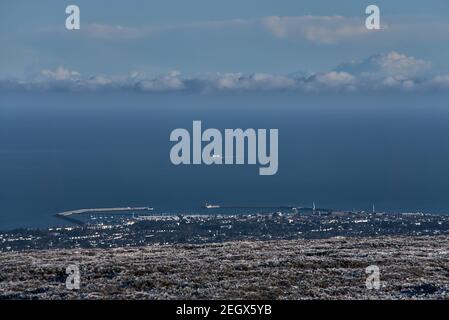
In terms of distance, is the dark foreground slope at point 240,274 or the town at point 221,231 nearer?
the dark foreground slope at point 240,274

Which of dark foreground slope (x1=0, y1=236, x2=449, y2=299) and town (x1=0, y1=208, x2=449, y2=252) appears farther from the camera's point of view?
town (x1=0, y1=208, x2=449, y2=252)

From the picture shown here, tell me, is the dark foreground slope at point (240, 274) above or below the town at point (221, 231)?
above

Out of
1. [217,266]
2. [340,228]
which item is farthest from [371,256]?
[340,228]

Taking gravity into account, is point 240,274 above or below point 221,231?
above

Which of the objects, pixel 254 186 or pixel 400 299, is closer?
pixel 400 299

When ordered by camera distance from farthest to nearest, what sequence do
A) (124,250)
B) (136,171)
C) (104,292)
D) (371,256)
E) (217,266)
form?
(136,171), (124,250), (371,256), (217,266), (104,292)

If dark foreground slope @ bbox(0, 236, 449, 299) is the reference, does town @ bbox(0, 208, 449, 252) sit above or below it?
below

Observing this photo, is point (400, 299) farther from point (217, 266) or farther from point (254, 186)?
point (254, 186)

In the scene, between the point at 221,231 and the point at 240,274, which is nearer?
the point at 240,274
